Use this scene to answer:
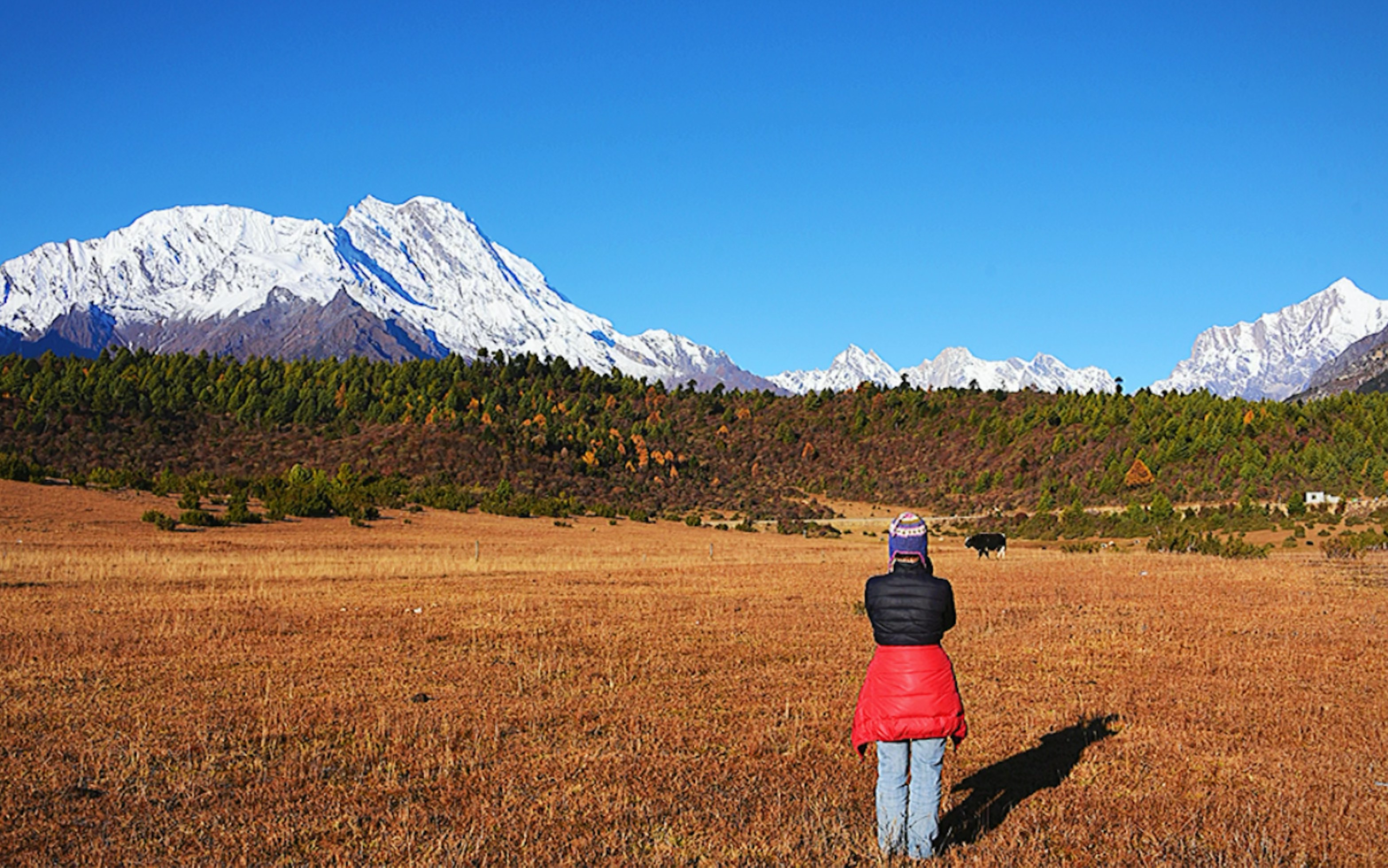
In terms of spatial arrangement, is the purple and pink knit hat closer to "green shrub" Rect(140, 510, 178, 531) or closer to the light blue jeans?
the light blue jeans

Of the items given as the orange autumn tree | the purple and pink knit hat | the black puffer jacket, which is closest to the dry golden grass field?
the black puffer jacket

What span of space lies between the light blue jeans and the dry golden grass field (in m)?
0.27

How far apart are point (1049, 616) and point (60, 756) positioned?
1728 cm

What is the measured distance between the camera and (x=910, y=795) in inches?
285

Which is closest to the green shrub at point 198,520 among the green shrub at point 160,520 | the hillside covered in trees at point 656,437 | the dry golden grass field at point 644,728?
the green shrub at point 160,520

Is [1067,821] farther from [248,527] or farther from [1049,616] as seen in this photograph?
[248,527]

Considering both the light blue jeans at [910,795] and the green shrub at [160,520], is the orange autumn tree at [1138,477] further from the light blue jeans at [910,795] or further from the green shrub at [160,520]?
the light blue jeans at [910,795]

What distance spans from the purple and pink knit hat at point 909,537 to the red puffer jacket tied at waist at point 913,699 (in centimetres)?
64

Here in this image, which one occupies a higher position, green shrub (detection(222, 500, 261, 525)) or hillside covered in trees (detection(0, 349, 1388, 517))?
hillside covered in trees (detection(0, 349, 1388, 517))

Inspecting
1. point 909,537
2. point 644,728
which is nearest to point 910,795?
point 909,537

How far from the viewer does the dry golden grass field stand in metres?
7.58

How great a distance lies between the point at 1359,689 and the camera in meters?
13.1

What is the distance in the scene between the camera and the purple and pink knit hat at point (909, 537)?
7105 millimetres

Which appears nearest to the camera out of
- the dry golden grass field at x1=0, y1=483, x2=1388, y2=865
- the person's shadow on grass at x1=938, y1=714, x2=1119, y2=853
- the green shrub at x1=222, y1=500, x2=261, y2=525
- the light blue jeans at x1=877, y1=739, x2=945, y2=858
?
the light blue jeans at x1=877, y1=739, x2=945, y2=858
